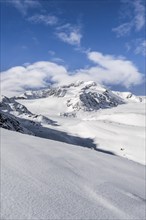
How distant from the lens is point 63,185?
6.77m

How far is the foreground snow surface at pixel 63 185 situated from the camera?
556 cm

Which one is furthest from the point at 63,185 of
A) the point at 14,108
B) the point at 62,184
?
the point at 14,108

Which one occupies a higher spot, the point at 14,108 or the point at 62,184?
the point at 14,108

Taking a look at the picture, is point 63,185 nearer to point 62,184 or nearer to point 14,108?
point 62,184

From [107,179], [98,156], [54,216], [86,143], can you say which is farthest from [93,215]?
[86,143]

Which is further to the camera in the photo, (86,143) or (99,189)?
(86,143)

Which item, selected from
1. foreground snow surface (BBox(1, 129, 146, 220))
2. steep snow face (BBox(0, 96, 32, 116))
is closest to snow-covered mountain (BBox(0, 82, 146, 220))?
foreground snow surface (BBox(1, 129, 146, 220))

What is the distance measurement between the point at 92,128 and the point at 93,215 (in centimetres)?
4193

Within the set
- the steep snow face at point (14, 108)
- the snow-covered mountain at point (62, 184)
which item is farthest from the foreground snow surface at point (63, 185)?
the steep snow face at point (14, 108)

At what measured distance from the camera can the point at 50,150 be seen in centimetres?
1008

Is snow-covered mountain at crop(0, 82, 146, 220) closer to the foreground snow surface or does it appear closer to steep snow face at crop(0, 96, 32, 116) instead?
the foreground snow surface

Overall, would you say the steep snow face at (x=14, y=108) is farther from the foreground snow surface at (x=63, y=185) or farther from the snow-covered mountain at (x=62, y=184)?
the foreground snow surface at (x=63, y=185)

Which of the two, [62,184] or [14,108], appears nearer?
[62,184]

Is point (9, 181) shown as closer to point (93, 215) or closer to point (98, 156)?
point (93, 215)
